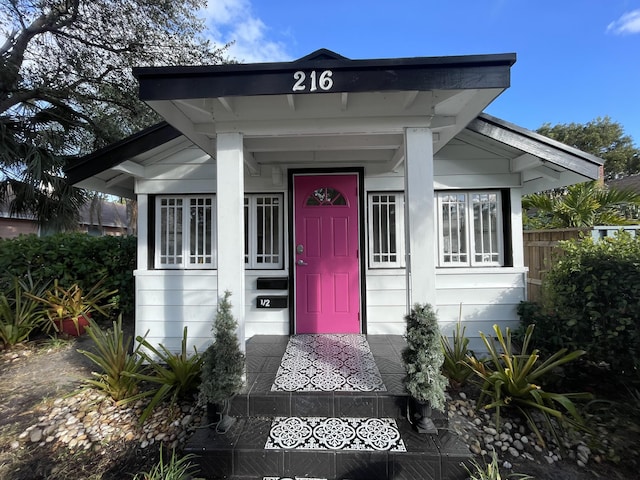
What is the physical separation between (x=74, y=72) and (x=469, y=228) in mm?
9639

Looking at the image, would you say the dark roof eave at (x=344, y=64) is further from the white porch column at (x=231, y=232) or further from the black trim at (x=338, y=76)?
the white porch column at (x=231, y=232)

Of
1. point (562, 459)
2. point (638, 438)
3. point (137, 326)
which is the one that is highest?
point (137, 326)

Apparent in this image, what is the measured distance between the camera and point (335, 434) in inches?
84.7

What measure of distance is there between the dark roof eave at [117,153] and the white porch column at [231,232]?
1505 mm

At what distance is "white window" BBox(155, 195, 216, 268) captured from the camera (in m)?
4.03

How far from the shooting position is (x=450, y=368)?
3.01m

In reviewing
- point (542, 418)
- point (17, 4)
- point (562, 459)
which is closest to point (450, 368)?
point (542, 418)

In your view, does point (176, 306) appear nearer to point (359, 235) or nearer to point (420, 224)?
point (359, 235)

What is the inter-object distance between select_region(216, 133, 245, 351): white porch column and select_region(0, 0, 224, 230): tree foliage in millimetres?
4301

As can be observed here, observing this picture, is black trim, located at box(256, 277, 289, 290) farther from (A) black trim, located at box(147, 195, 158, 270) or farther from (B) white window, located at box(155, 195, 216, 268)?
(A) black trim, located at box(147, 195, 158, 270)

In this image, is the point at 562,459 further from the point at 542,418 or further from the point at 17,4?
the point at 17,4

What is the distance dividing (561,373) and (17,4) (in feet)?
39.9

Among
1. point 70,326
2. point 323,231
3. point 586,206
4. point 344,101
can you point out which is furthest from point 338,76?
point 70,326

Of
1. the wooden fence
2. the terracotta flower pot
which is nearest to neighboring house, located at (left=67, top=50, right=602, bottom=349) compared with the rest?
the wooden fence
